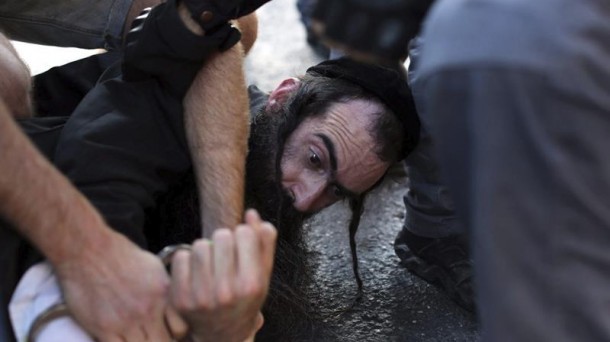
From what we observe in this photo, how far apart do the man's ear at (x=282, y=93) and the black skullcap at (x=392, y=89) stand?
4.7 inches

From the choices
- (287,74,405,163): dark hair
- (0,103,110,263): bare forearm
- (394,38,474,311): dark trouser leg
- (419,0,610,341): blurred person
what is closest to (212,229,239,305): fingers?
(0,103,110,263): bare forearm

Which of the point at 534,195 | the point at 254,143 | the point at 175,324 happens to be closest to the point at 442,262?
the point at 254,143

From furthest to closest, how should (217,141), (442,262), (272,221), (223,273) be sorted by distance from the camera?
(442,262) < (272,221) < (217,141) < (223,273)

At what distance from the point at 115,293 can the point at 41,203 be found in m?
0.22

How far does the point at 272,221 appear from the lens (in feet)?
7.91

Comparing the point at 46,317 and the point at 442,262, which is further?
the point at 442,262

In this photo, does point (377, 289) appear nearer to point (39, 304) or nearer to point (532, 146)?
point (39, 304)

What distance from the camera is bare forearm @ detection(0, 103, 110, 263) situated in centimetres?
164

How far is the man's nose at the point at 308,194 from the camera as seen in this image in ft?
7.96

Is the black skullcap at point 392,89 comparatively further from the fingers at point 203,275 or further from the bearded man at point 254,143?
the fingers at point 203,275

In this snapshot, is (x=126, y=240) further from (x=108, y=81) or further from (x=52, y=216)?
(x=108, y=81)

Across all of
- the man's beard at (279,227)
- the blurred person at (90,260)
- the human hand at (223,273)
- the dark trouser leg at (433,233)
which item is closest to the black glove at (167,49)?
the man's beard at (279,227)

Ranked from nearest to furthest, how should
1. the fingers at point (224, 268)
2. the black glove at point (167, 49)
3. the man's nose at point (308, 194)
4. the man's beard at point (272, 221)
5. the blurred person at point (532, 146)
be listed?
the blurred person at point (532, 146) < the fingers at point (224, 268) < the black glove at point (167, 49) < the man's beard at point (272, 221) < the man's nose at point (308, 194)

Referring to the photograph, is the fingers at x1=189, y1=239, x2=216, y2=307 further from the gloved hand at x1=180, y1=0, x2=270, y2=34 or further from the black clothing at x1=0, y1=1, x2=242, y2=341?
the gloved hand at x1=180, y1=0, x2=270, y2=34
